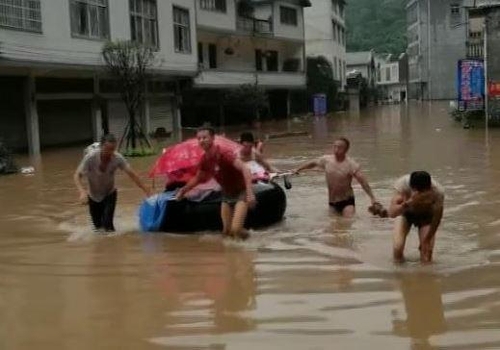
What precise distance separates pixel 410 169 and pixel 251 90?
84.6ft

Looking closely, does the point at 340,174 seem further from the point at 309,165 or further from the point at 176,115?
the point at 176,115

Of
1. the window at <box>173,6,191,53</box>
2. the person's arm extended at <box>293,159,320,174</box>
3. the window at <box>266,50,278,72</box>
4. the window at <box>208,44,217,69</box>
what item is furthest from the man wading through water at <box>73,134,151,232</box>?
the window at <box>266,50,278,72</box>

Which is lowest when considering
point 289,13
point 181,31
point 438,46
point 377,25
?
point 181,31

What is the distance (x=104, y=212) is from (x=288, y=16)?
44108 millimetres

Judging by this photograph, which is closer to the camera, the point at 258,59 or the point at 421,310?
the point at 421,310

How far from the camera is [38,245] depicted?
895cm

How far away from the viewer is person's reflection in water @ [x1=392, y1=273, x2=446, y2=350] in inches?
205

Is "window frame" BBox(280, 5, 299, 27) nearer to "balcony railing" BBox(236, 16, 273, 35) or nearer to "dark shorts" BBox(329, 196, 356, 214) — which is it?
"balcony railing" BBox(236, 16, 273, 35)

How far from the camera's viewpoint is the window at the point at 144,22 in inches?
1201

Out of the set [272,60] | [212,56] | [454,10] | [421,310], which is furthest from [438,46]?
[421,310]

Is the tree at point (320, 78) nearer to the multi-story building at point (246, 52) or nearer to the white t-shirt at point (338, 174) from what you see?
the multi-story building at point (246, 52)


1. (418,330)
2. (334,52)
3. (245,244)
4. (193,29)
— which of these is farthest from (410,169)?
(334,52)

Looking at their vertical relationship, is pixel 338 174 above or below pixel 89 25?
below

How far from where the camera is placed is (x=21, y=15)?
77.9ft
